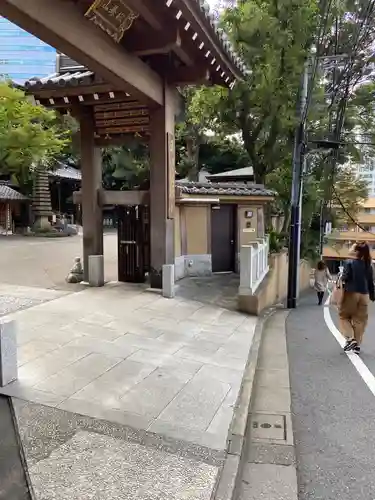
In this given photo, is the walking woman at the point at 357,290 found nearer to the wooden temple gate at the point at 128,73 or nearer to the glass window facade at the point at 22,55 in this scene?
the wooden temple gate at the point at 128,73

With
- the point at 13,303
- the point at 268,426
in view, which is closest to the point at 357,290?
the point at 268,426

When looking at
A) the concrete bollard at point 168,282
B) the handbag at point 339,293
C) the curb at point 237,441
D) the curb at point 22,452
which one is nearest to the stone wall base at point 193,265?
the concrete bollard at point 168,282

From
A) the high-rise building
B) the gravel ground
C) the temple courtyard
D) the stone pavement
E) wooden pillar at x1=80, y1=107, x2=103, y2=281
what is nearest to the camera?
the stone pavement

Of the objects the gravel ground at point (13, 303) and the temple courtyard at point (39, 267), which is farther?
the temple courtyard at point (39, 267)

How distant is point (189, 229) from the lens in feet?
40.3

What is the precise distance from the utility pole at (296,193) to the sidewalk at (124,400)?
5.69m

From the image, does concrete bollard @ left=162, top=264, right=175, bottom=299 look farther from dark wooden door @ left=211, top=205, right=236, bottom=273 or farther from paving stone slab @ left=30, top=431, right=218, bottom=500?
paving stone slab @ left=30, top=431, right=218, bottom=500

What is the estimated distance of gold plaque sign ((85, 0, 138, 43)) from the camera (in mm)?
5449

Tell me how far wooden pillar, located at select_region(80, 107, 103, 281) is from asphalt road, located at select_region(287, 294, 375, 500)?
5.34m

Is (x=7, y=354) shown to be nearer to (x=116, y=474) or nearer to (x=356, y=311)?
(x=116, y=474)

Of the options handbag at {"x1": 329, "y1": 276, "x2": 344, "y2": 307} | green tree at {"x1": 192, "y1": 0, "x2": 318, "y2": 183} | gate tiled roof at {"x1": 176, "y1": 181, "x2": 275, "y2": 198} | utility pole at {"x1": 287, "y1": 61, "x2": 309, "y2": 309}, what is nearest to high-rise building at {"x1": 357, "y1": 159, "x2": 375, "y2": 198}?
green tree at {"x1": 192, "y1": 0, "x2": 318, "y2": 183}

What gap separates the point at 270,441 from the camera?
371 cm

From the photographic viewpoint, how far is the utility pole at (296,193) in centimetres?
1202

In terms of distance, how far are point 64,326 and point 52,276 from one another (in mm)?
5254
